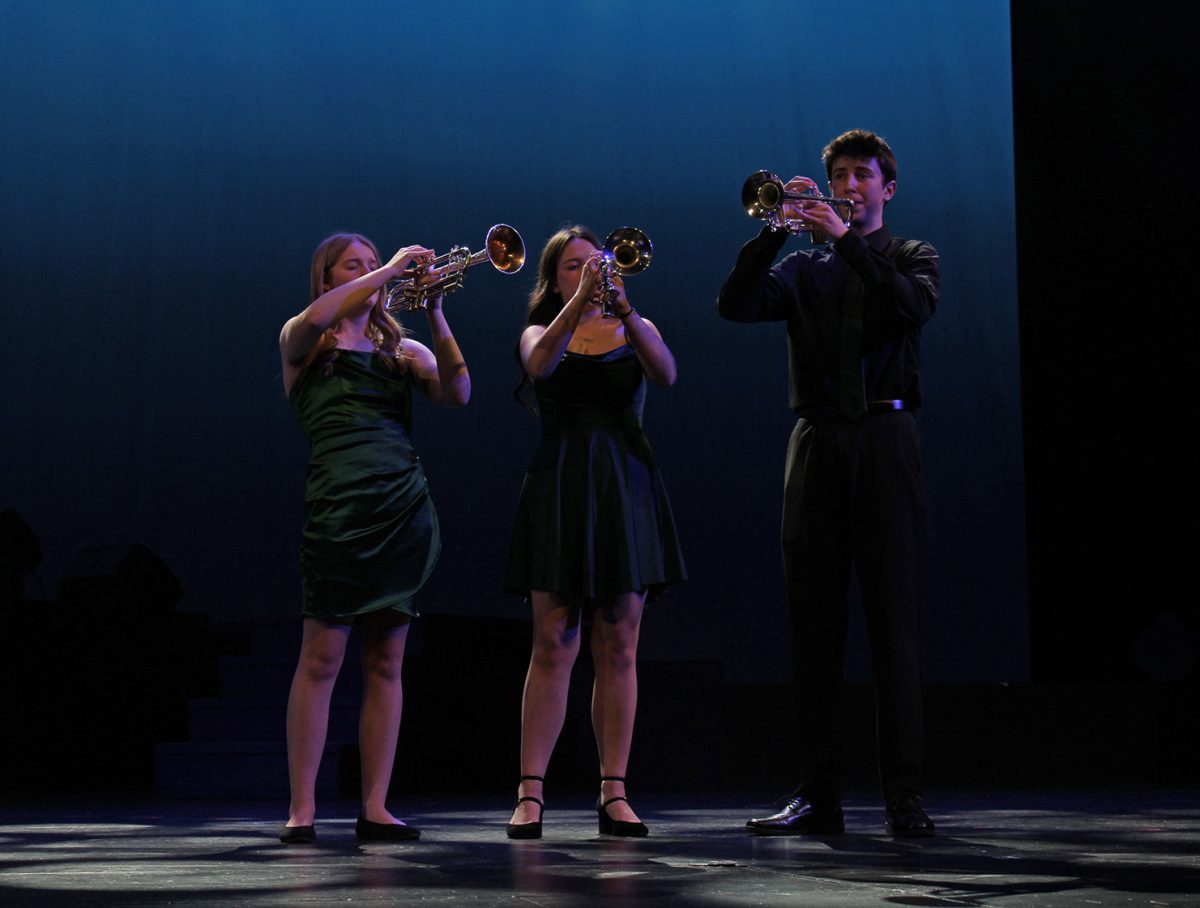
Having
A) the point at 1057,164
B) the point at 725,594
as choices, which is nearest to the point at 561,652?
the point at 725,594

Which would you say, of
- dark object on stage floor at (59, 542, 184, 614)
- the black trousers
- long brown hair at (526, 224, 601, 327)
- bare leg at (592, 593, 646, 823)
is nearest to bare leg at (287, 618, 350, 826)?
bare leg at (592, 593, 646, 823)

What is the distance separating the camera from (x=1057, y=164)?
5680 mm

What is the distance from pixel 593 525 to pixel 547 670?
0.29 m

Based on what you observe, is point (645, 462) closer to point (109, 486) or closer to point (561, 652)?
point (561, 652)

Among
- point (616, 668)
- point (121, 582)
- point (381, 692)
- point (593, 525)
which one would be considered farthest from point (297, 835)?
point (121, 582)

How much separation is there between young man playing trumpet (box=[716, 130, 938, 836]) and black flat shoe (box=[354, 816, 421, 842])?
2.05 ft

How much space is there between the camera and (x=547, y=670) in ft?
8.87

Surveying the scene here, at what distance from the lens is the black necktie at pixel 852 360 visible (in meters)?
2.64

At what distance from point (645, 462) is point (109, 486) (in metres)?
3.80

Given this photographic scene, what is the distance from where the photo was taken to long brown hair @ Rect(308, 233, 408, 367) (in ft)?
8.94

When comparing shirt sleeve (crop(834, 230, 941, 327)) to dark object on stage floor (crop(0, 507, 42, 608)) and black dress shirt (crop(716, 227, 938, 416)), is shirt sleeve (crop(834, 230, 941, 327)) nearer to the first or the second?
black dress shirt (crop(716, 227, 938, 416))

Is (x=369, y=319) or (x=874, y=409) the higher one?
(x=369, y=319)

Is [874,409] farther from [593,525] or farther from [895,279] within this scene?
[593,525]

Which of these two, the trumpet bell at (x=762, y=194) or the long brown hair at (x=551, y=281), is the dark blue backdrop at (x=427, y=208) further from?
the trumpet bell at (x=762, y=194)
